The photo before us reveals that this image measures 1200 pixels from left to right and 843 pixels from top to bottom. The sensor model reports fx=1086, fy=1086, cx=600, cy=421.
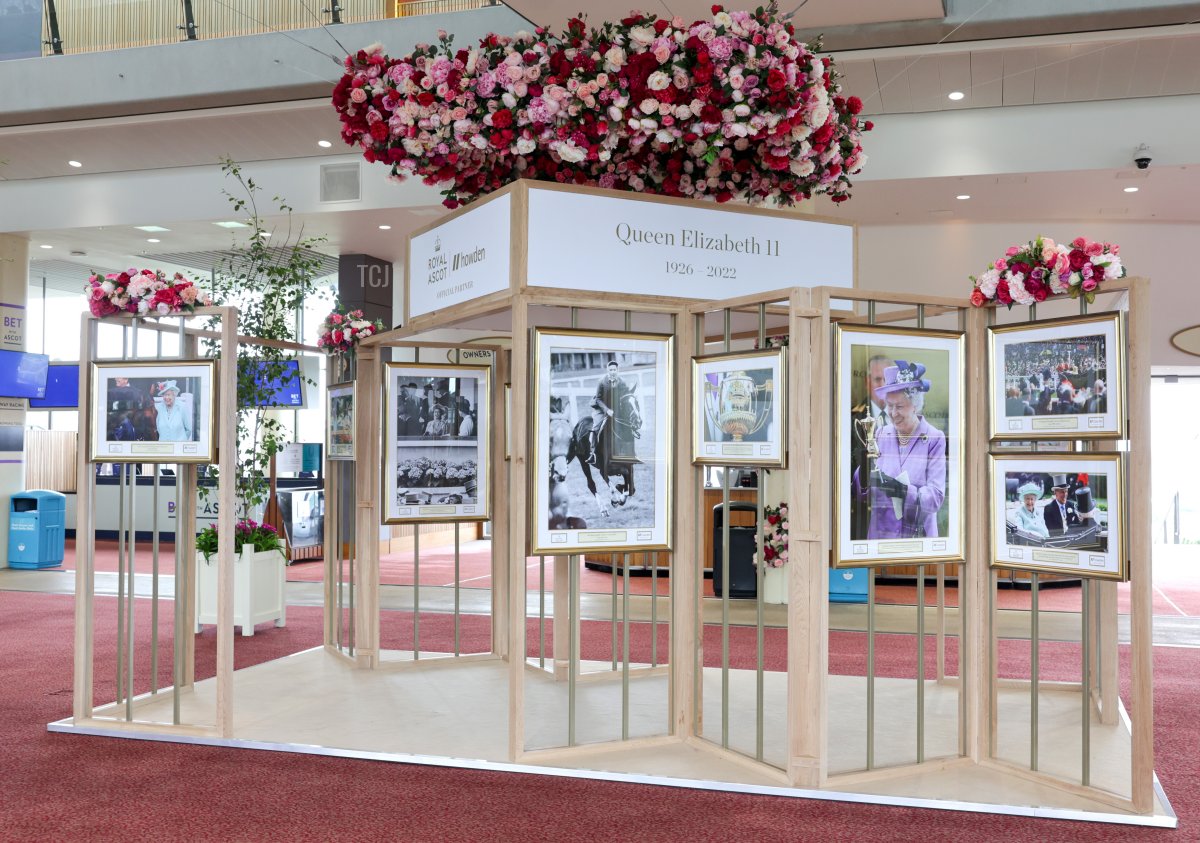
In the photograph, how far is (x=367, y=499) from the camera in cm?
671

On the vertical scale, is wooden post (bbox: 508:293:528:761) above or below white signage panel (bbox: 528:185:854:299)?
below

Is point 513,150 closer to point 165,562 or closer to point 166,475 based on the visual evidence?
point 165,562

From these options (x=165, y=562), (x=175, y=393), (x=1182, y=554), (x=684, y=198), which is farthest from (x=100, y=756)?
(x=1182, y=554)

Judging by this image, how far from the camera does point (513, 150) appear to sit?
471cm

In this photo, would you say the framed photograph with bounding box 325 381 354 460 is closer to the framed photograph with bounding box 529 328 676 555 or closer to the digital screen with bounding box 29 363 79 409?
the framed photograph with bounding box 529 328 676 555

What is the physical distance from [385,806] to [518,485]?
4.32 feet

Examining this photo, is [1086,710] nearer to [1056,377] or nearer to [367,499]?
[1056,377]

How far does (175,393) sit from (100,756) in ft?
5.26

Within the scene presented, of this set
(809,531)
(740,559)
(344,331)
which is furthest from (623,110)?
(740,559)

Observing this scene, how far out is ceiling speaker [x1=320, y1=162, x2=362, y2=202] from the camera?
1058 cm

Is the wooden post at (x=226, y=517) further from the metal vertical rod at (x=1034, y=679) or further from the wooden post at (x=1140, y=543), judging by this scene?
the wooden post at (x=1140, y=543)

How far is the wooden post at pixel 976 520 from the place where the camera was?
14.4ft

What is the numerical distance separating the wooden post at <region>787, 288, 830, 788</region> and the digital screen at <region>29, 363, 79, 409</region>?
48.8 feet

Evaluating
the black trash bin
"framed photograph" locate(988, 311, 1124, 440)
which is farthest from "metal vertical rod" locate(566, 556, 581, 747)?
the black trash bin
